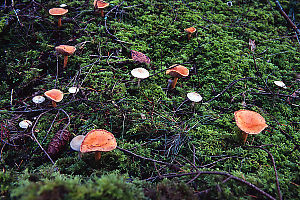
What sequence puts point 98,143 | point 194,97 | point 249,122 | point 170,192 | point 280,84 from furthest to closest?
point 280,84
point 194,97
point 249,122
point 98,143
point 170,192

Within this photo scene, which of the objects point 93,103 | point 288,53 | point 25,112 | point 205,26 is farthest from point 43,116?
point 288,53

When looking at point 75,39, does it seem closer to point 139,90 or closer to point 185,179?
point 139,90

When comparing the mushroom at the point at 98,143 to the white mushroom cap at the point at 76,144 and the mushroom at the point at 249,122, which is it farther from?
the mushroom at the point at 249,122

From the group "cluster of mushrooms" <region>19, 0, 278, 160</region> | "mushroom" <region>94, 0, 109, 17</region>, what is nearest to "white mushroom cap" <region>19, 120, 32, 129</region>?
"cluster of mushrooms" <region>19, 0, 278, 160</region>

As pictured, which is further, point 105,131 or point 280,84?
point 280,84

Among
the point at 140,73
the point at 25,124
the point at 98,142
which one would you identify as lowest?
the point at 25,124

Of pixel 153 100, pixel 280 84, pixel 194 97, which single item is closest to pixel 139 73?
pixel 153 100

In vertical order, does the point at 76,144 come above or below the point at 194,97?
below

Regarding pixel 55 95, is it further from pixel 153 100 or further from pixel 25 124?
pixel 153 100
